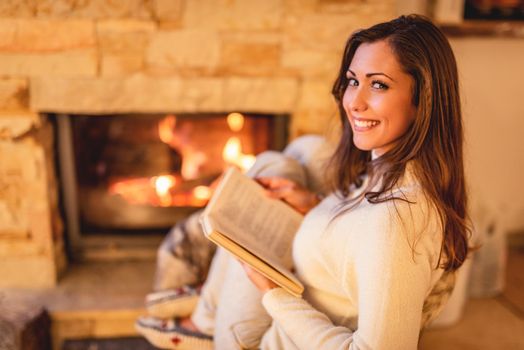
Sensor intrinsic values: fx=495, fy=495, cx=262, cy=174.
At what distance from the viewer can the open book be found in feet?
3.50

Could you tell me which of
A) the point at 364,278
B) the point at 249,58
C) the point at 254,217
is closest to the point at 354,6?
the point at 249,58

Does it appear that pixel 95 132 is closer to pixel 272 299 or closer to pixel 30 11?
pixel 30 11

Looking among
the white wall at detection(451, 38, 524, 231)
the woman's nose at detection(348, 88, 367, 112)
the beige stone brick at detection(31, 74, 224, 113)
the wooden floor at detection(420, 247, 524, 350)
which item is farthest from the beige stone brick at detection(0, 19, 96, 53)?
the wooden floor at detection(420, 247, 524, 350)

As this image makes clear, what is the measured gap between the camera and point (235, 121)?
1990 millimetres

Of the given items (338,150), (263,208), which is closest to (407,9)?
(338,150)

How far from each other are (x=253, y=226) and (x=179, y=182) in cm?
87

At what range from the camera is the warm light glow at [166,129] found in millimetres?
1966

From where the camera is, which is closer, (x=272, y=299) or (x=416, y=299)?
(x=416, y=299)

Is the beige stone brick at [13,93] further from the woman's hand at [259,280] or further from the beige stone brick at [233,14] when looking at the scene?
the woman's hand at [259,280]

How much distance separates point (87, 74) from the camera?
1.64m

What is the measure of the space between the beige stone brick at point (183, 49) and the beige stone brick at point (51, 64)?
0.64 feet

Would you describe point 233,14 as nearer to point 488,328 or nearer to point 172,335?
point 172,335

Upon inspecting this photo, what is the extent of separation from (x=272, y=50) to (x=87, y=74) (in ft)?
2.04

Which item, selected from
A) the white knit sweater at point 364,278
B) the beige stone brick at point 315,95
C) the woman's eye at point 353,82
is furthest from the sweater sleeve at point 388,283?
the beige stone brick at point 315,95
